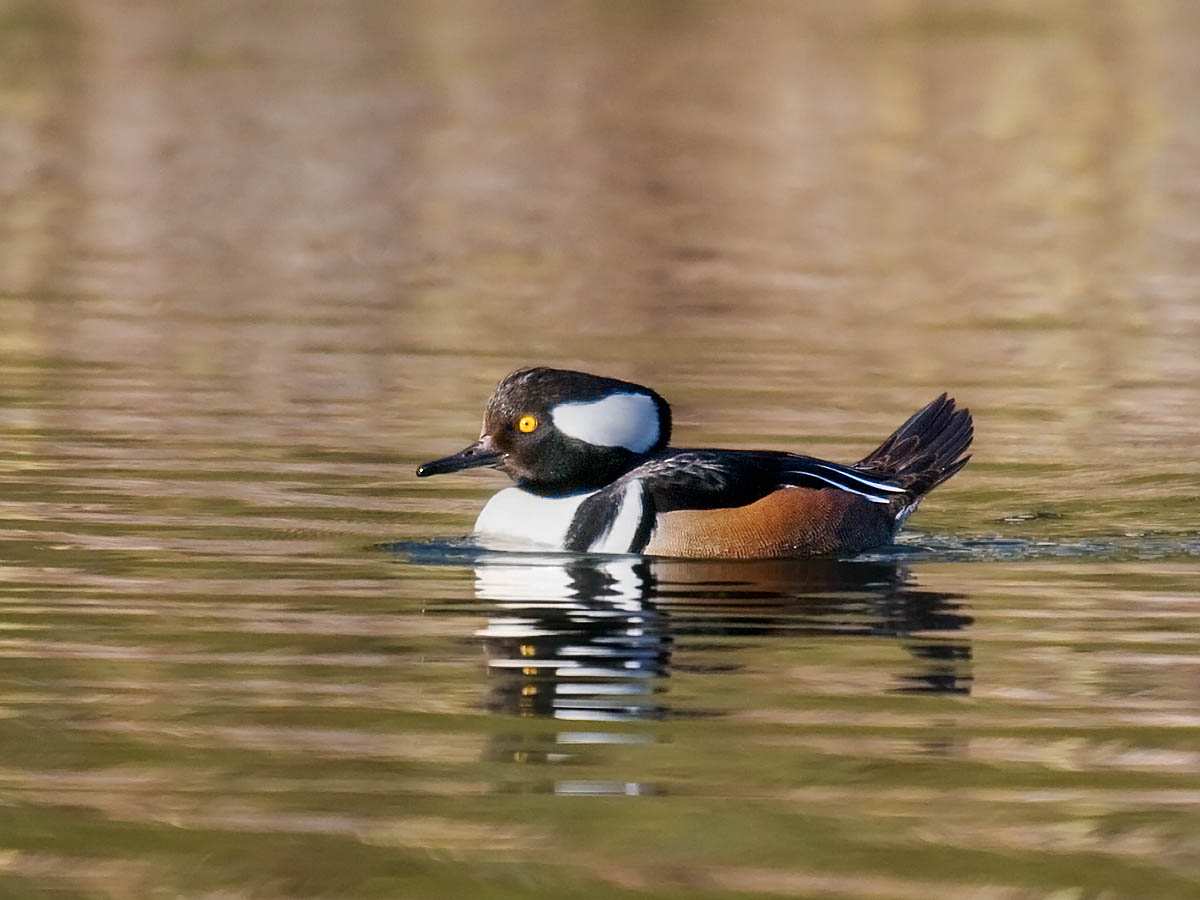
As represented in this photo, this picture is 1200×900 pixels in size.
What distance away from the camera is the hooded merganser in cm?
1000

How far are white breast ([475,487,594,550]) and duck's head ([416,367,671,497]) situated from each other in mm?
63

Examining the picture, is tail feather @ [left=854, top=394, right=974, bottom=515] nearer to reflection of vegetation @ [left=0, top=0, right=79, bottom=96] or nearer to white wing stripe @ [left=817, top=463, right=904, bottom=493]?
white wing stripe @ [left=817, top=463, right=904, bottom=493]

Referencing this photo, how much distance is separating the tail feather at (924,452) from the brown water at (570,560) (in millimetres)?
444

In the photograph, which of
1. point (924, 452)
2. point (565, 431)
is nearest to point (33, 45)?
point (924, 452)

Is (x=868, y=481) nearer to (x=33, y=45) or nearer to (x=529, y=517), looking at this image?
(x=529, y=517)

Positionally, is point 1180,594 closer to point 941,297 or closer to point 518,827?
point 518,827

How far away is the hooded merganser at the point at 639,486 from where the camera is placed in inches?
394

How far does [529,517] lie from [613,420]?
52 cm

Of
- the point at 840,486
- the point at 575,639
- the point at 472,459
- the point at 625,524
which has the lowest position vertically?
the point at 575,639

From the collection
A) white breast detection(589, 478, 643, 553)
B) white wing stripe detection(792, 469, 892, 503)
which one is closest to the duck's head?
white breast detection(589, 478, 643, 553)

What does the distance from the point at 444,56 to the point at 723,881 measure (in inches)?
1719

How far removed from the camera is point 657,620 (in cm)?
885

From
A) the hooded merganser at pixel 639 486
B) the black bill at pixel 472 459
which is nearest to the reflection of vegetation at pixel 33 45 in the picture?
the black bill at pixel 472 459

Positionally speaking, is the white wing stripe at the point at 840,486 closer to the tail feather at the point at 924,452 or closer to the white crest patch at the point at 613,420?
the tail feather at the point at 924,452
